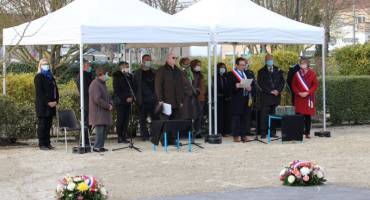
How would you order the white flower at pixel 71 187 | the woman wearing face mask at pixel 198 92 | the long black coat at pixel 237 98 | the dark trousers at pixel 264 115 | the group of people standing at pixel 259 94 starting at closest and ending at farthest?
the white flower at pixel 71 187 < the long black coat at pixel 237 98 < the group of people standing at pixel 259 94 < the woman wearing face mask at pixel 198 92 < the dark trousers at pixel 264 115

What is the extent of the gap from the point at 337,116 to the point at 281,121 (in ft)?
13.7

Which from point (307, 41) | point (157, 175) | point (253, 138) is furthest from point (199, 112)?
point (157, 175)

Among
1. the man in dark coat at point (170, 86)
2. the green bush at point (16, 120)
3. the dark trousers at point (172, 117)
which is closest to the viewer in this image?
the dark trousers at point (172, 117)

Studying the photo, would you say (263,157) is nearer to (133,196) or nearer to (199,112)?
(199,112)

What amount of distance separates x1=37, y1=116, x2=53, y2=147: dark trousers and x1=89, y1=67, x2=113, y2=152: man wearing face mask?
0.99 meters

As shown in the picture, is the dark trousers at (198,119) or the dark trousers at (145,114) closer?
the dark trousers at (145,114)

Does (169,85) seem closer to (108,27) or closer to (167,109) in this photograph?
(167,109)

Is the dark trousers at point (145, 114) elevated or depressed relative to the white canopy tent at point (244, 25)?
depressed

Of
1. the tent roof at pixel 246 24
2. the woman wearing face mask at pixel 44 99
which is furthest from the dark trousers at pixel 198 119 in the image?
the woman wearing face mask at pixel 44 99

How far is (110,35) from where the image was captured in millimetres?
13539

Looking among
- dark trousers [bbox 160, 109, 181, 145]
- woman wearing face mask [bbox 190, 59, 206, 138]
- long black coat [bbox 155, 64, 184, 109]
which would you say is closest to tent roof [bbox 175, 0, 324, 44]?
woman wearing face mask [bbox 190, 59, 206, 138]

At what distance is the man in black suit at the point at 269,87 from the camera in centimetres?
1554

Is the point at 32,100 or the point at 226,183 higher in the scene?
the point at 32,100

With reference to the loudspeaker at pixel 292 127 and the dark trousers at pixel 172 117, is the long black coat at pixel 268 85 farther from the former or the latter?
the dark trousers at pixel 172 117
